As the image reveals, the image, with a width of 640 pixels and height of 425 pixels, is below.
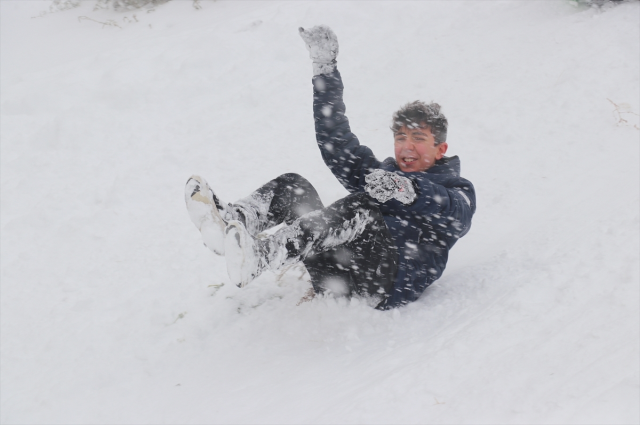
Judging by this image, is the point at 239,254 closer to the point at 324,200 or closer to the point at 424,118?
the point at 424,118

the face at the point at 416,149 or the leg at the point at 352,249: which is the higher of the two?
the face at the point at 416,149

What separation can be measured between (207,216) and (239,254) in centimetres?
22

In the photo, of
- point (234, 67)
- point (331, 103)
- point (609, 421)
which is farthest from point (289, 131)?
point (609, 421)

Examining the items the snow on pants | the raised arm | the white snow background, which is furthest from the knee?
the white snow background

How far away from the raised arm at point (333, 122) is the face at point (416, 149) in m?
0.19

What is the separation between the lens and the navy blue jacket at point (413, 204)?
7.02ft

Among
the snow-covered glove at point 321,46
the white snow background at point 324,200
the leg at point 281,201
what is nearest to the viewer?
the white snow background at point 324,200

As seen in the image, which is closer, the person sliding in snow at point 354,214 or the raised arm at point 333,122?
the person sliding in snow at point 354,214

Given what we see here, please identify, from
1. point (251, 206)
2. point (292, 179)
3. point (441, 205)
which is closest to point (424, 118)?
point (441, 205)

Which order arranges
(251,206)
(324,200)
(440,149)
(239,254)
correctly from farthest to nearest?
(324,200)
(440,149)
(251,206)
(239,254)

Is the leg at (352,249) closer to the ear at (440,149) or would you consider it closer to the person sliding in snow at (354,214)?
the person sliding in snow at (354,214)

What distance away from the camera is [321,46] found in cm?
256

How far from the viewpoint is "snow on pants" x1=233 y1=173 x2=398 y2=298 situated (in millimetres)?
2217

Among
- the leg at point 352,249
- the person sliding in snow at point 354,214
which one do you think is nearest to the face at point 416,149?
the person sliding in snow at point 354,214
